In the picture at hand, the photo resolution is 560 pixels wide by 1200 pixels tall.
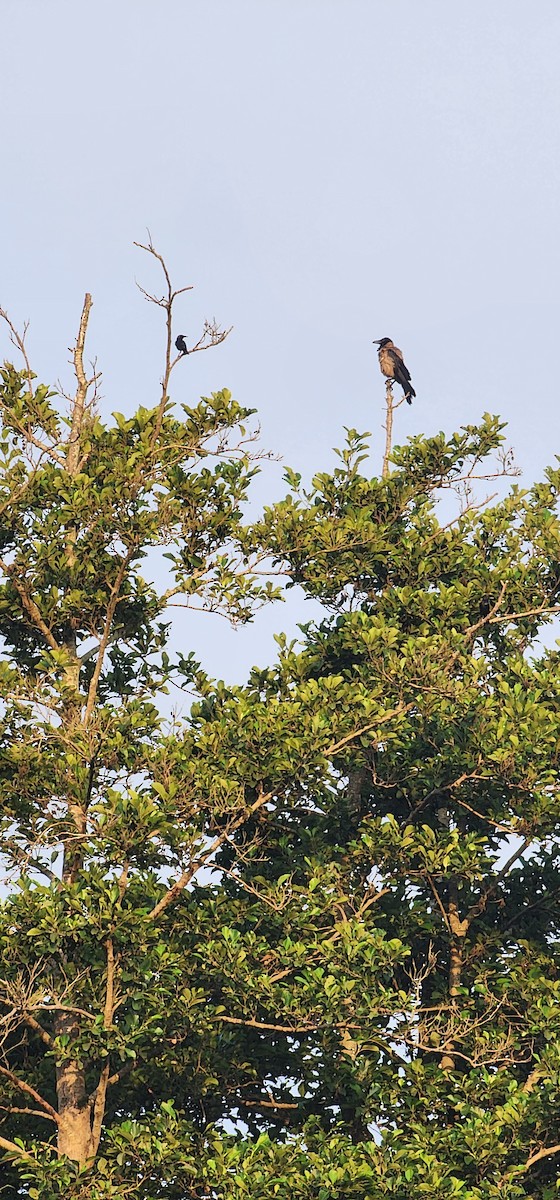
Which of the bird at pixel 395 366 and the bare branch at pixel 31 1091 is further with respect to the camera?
the bird at pixel 395 366

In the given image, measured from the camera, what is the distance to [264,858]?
1891 centimetres

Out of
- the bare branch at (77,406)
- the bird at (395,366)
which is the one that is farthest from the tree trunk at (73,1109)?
the bird at (395,366)

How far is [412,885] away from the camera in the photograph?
20000mm

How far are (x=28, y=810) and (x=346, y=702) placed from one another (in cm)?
384

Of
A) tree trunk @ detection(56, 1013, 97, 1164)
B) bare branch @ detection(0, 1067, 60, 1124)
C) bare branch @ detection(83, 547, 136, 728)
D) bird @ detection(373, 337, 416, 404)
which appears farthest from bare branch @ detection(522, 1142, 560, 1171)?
bird @ detection(373, 337, 416, 404)

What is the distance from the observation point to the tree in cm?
1628

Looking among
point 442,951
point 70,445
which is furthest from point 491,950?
point 70,445

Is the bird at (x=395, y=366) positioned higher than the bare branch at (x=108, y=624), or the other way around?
the bird at (x=395, y=366)

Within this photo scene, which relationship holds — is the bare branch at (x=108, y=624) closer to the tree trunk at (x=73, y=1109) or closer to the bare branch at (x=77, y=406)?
the bare branch at (x=77, y=406)

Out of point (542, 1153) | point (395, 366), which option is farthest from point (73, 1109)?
point (395, 366)

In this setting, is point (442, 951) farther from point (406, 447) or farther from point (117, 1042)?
point (406, 447)

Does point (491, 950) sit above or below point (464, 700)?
below

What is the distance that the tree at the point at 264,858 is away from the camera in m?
16.3

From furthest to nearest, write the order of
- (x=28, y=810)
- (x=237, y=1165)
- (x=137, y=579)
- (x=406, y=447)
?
1. (x=406, y=447)
2. (x=137, y=579)
3. (x=28, y=810)
4. (x=237, y=1165)
